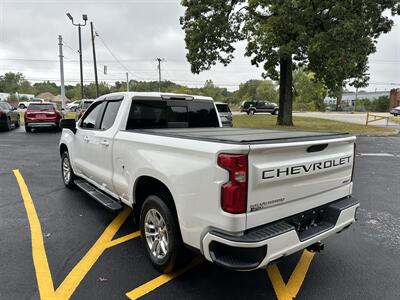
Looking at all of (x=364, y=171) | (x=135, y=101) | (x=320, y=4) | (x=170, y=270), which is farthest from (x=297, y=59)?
(x=170, y=270)

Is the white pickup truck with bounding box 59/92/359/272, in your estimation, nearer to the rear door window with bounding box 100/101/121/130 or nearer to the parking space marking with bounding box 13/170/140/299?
the rear door window with bounding box 100/101/121/130

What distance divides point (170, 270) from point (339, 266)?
1.87m

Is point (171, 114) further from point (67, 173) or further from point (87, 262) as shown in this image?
point (67, 173)

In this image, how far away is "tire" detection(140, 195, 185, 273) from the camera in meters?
3.08

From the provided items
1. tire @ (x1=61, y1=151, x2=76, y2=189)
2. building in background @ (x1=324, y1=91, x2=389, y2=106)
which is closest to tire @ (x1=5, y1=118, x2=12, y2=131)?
tire @ (x1=61, y1=151, x2=76, y2=189)

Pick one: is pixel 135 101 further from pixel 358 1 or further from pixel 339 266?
pixel 358 1

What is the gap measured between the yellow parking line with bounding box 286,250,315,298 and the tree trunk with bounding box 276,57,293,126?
1953cm

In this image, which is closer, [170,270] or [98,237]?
[170,270]

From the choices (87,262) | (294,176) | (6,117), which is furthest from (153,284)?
(6,117)

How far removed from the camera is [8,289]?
3006mm

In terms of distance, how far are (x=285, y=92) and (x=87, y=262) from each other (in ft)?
68.2

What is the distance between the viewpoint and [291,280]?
325 cm

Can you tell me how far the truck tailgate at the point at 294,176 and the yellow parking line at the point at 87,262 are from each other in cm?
185

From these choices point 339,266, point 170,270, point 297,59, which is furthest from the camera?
point 297,59
